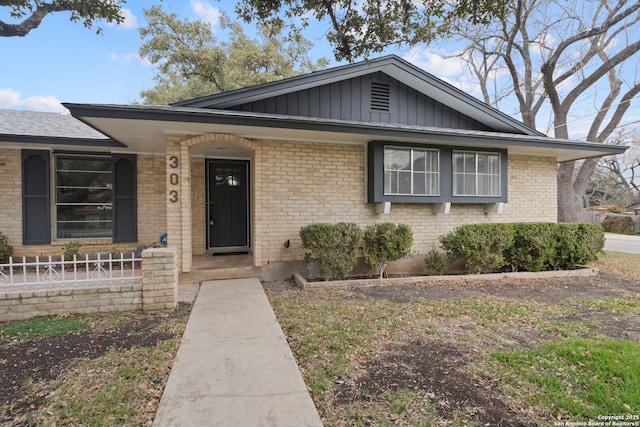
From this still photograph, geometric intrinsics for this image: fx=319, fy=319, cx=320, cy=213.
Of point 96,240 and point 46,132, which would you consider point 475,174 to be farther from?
point 46,132

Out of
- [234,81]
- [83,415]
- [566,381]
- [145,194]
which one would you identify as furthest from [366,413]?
[234,81]

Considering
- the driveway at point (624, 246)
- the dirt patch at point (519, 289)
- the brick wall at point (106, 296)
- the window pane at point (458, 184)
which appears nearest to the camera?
the brick wall at point (106, 296)

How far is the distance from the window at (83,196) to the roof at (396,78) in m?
3.78

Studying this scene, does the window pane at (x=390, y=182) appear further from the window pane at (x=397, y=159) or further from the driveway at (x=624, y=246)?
the driveway at (x=624, y=246)

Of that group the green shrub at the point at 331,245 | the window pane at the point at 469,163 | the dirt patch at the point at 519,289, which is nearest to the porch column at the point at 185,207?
the green shrub at the point at 331,245

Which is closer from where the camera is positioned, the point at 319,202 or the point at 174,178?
the point at 174,178

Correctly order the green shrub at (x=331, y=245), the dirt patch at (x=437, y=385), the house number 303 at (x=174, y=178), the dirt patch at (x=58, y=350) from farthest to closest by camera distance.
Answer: the green shrub at (x=331, y=245)
the house number 303 at (x=174, y=178)
the dirt patch at (x=58, y=350)
the dirt patch at (x=437, y=385)

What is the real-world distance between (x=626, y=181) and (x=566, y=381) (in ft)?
136

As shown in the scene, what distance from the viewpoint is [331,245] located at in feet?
19.7

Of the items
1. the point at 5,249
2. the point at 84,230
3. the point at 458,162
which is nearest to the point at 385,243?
the point at 458,162

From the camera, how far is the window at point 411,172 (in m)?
6.90

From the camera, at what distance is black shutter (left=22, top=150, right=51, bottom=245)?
Answer: 7105 millimetres

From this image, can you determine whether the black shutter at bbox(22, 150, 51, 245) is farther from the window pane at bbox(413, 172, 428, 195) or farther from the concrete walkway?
the window pane at bbox(413, 172, 428, 195)

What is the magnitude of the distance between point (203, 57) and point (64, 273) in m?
15.1
